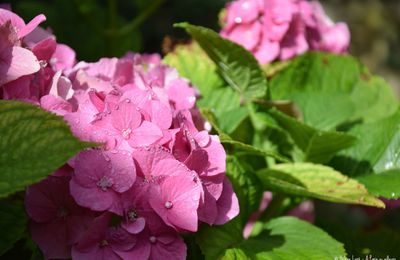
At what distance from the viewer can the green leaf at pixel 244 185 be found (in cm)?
91

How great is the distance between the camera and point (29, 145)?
620mm

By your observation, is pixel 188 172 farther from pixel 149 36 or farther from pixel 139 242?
pixel 149 36

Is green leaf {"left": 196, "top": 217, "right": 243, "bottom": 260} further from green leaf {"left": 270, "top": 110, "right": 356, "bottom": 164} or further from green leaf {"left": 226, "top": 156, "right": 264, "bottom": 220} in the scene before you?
green leaf {"left": 270, "top": 110, "right": 356, "bottom": 164}

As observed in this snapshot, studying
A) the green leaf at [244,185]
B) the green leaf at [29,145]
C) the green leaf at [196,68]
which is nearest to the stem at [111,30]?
the green leaf at [196,68]

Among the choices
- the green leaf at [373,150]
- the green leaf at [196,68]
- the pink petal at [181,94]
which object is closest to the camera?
the pink petal at [181,94]

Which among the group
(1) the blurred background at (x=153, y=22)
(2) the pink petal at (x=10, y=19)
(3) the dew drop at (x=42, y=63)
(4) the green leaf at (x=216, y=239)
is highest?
(2) the pink petal at (x=10, y=19)

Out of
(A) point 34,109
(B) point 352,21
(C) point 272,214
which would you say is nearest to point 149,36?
(B) point 352,21

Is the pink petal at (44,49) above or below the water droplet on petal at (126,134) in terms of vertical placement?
above

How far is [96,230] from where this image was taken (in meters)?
0.72

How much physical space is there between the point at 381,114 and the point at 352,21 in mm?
2231

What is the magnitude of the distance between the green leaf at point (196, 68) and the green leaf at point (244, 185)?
9.2 inches

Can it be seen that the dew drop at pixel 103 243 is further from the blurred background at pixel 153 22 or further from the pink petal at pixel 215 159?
the blurred background at pixel 153 22

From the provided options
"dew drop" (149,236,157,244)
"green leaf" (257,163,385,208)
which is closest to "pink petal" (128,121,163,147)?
"dew drop" (149,236,157,244)

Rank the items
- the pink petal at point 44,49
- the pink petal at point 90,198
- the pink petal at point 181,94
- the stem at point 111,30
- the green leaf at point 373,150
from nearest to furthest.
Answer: the pink petal at point 90,198 → the pink petal at point 44,49 → the pink petal at point 181,94 → the green leaf at point 373,150 → the stem at point 111,30
